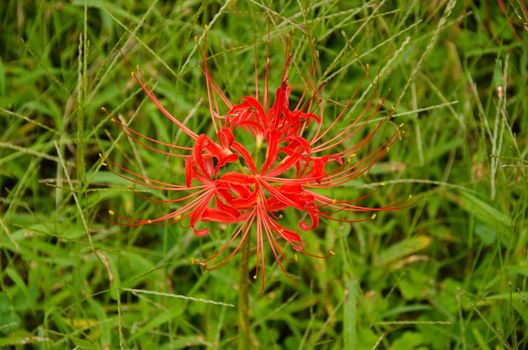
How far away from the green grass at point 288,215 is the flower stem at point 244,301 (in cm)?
24

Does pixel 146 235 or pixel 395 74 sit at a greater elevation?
pixel 395 74

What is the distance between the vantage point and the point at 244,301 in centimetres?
200

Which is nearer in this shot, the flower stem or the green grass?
the flower stem

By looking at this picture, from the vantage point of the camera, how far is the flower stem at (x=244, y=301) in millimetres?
1898

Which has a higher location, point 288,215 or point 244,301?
point 244,301

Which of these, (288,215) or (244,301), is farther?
(288,215)

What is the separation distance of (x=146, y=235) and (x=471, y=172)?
1394 millimetres

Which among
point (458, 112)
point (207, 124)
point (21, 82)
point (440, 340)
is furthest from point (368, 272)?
point (21, 82)

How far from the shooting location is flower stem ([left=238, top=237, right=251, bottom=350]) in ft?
6.23

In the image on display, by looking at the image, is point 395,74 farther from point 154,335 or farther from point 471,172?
point 154,335

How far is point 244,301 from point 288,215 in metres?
0.82

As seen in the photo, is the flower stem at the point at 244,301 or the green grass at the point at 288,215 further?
the green grass at the point at 288,215

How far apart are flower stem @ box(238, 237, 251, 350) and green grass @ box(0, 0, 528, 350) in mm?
242

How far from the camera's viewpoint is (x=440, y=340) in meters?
2.49
